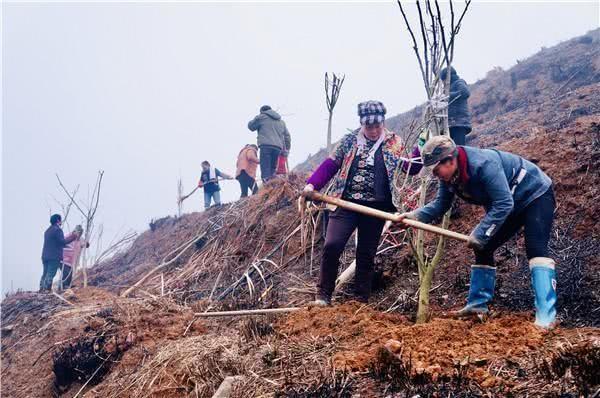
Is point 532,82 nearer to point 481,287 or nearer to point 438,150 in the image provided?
point 481,287

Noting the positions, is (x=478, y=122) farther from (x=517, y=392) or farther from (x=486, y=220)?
(x=517, y=392)

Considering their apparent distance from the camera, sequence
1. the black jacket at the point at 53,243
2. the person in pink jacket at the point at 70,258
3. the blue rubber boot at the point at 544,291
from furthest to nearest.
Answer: the person in pink jacket at the point at 70,258 → the black jacket at the point at 53,243 → the blue rubber boot at the point at 544,291

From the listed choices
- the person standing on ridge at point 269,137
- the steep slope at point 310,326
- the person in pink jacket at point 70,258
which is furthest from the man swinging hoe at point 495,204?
the person in pink jacket at point 70,258

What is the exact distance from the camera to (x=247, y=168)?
10.7 metres

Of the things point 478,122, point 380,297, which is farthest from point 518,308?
point 478,122

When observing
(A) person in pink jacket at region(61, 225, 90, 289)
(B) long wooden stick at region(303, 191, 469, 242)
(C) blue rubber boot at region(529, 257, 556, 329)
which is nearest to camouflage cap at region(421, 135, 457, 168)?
(B) long wooden stick at region(303, 191, 469, 242)

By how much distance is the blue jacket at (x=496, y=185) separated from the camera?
9.69ft

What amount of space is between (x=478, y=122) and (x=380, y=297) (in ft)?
34.9

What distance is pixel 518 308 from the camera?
3.54 metres

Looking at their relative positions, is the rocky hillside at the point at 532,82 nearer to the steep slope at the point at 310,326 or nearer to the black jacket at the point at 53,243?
the steep slope at the point at 310,326

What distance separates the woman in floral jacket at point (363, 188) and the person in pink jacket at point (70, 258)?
7.77m

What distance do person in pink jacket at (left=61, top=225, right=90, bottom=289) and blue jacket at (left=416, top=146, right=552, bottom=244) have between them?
9.04 metres

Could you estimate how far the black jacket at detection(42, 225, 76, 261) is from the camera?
9438mm

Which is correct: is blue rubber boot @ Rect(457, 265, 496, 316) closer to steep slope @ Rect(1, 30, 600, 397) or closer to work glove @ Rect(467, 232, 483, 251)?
steep slope @ Rect(1, 30, 600, 397)
